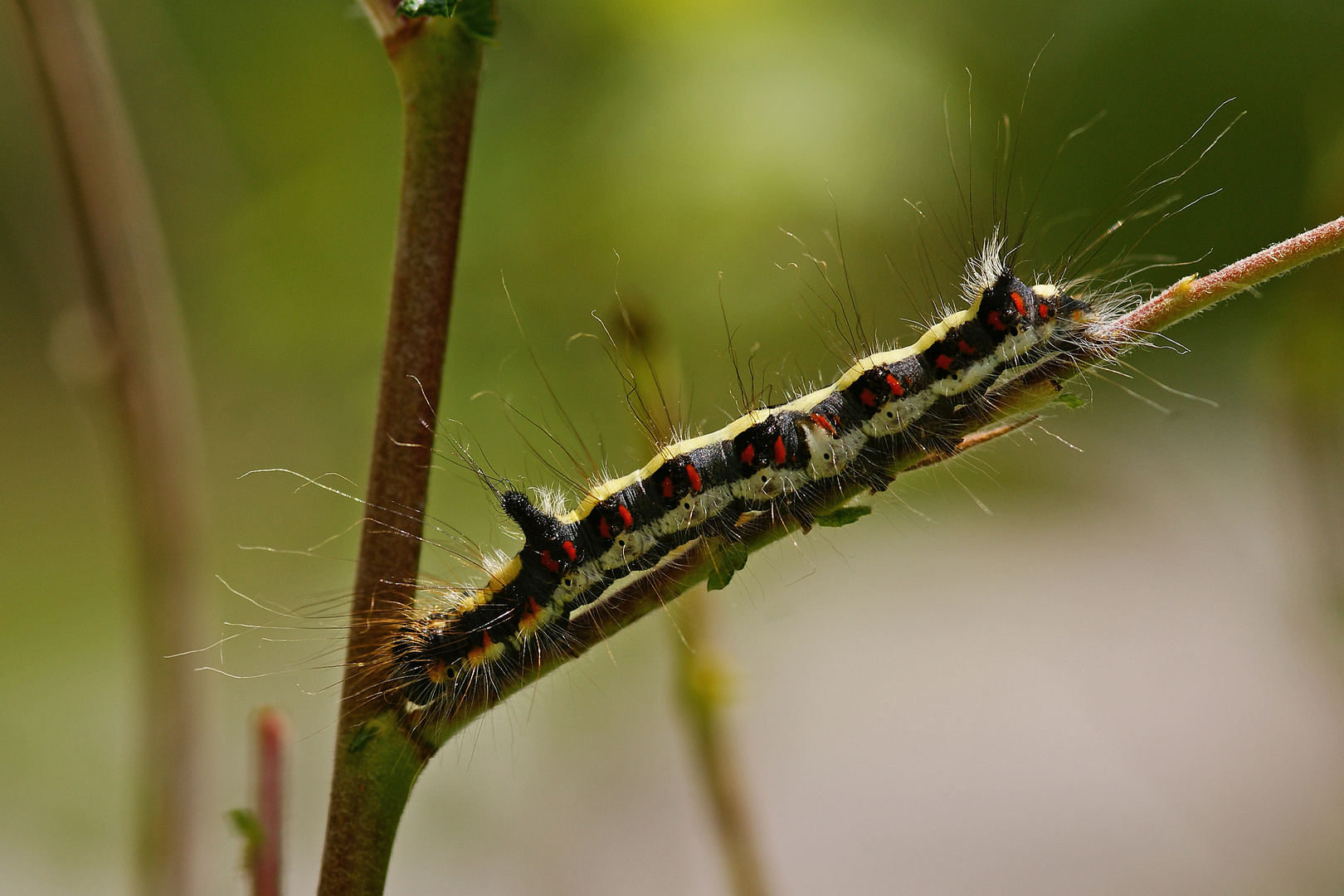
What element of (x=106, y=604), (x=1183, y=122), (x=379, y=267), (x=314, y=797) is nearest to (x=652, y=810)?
(x=314, y=797)

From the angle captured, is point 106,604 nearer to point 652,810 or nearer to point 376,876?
point 652,810

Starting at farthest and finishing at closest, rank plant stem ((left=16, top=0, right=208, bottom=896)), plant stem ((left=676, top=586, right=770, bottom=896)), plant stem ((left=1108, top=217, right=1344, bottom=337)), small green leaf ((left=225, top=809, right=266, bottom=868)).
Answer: plant stem ((left=676, top=586, right=770, bottom=896)) → plant stem ((left=16, top=0, right=208, bottom=896)) → small green leaf ((left=225, top=809, right=266, bottom=868)) → plant stem ((left=1108, top=217, right=1344, bottom=337))

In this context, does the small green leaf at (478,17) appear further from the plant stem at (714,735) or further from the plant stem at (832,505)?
the plant stem at (714,735)

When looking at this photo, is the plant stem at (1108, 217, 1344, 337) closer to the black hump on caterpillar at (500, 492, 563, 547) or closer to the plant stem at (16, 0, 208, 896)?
the black hump on caterpillar at (500, 492, 563, 547)

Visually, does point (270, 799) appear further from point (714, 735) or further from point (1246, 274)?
point (1246, 274)

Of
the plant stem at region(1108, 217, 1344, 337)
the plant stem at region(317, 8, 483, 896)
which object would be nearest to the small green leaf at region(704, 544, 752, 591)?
the plant stem at region(317, 8, 483, 896)

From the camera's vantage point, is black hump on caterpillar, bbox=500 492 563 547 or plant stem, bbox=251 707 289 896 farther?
black hump on caterpillar, bbox=500 492 563 547

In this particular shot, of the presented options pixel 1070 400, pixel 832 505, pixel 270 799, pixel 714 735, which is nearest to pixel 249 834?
pixel 270 799
